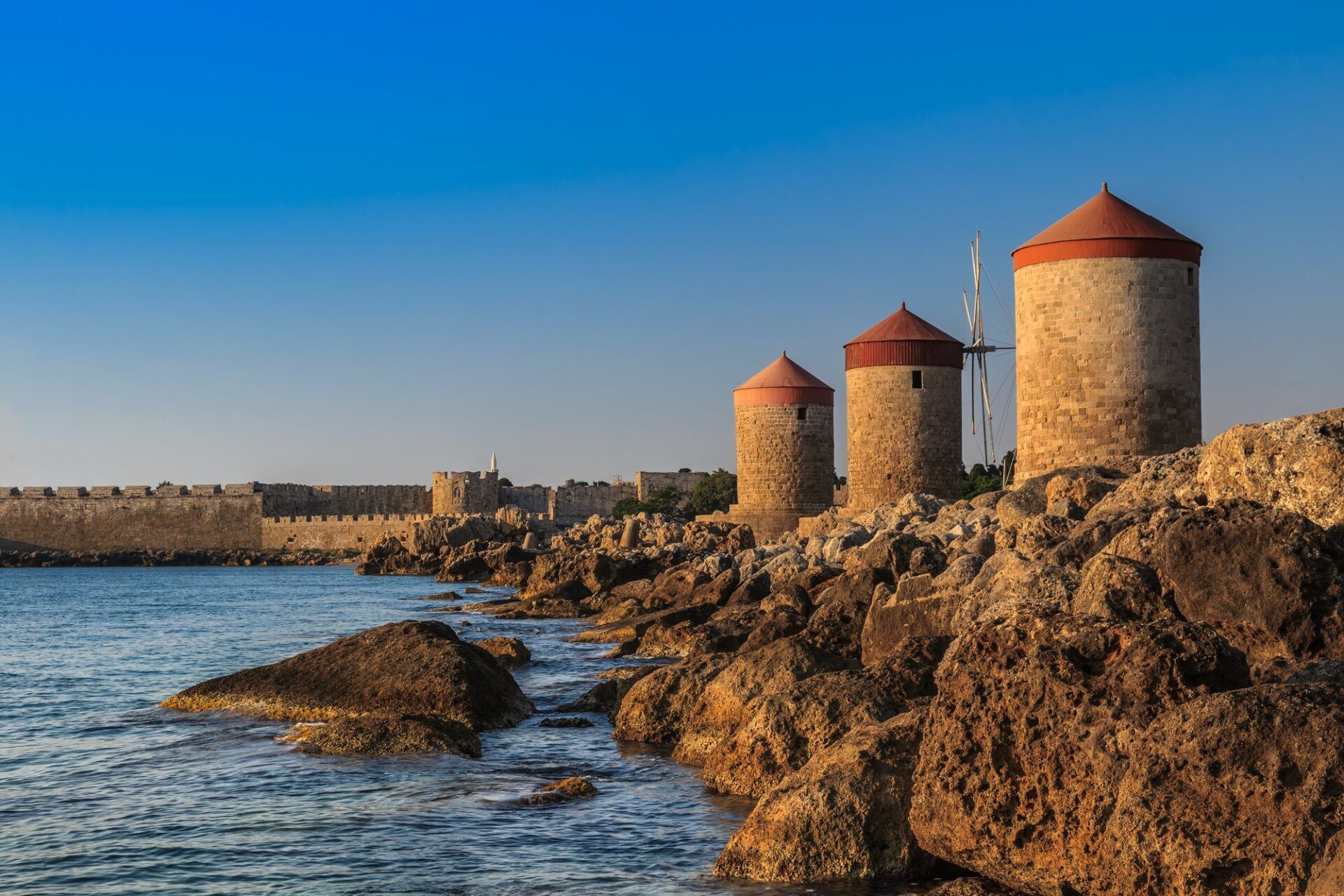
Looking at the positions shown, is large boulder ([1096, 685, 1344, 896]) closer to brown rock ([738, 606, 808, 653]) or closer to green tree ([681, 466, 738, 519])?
brown rock ([738, 606, 808, 653])

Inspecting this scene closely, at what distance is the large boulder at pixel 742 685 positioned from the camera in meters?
7.55

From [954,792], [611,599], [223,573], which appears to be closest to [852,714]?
[954,792]

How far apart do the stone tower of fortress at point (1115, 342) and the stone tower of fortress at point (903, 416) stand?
23.7ft

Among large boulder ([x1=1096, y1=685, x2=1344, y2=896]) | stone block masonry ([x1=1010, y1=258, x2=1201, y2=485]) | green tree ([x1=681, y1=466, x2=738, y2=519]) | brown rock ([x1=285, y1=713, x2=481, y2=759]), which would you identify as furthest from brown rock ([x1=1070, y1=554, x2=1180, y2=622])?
green tree ([x1=681, y1=466, x2=738, y2=519])

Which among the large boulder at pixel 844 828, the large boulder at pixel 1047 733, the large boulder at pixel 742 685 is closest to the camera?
the large boulder at pixel 1047 733

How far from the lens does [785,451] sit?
31281 mm

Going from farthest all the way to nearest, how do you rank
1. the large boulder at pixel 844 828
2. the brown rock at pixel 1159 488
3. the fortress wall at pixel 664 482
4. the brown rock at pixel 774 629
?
the fortress wall at pixel 664 482 < the brown rock at pixel 774 629 < the brown rock at pixel 1159 488 < the large boulder at pixel 844 828

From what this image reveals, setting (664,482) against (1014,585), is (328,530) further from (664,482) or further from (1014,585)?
(1014,585)

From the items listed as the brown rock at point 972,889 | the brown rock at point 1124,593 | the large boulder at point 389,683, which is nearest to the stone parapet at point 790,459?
the large boulder at point 389,683

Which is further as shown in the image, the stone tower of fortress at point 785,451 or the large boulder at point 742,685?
the stone tower of fortress at point 785,451

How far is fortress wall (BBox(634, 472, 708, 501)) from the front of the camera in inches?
2331

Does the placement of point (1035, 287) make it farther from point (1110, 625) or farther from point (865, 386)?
point (1110, 625)

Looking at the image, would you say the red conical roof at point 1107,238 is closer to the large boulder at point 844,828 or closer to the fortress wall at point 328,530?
the large boulder at point 844,828

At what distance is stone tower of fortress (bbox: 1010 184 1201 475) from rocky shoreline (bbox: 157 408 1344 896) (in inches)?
300
